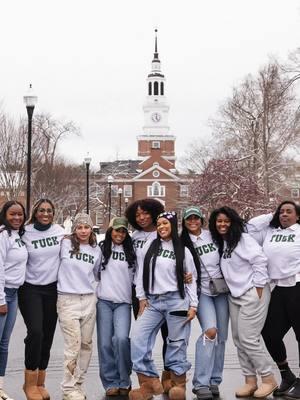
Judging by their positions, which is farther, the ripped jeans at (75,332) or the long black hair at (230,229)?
the long black hair at (230,229)

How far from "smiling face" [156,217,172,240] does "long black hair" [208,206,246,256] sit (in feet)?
1.95

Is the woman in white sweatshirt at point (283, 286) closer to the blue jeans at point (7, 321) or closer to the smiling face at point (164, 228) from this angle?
the smiling face at point (164, 228)

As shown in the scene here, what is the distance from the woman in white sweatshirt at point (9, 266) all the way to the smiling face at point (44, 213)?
0.19 metres

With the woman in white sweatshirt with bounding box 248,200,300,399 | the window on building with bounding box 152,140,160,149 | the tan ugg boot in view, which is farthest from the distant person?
the window on building with bounding box 152,140,160,149

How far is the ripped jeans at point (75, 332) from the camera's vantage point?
23.1 feet

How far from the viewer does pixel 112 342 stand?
24.0 ft

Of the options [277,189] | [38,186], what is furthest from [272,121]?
[38,186]

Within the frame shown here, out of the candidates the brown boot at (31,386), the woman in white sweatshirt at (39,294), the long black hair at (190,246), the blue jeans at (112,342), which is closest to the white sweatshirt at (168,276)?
the long black hair at (190,246)

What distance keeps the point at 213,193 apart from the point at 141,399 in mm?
42379

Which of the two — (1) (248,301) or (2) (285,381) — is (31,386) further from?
(2) (285,381)

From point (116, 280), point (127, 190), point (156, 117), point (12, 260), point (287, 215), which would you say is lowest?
point (116, 280)

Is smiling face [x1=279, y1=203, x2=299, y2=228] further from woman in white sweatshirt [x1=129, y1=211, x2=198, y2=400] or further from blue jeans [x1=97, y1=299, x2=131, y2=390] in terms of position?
blue jeans [x1=97, y1=299, x2=131, y2=390]

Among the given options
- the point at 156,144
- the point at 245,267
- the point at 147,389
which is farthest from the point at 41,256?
the point at 156,144

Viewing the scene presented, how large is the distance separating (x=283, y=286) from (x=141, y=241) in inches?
64.9
